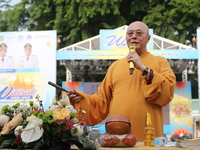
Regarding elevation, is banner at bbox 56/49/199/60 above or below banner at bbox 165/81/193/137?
above

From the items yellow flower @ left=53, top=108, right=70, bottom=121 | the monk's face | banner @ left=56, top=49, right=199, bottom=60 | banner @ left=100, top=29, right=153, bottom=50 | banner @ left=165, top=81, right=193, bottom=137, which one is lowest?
banner @ left=165, top=81, right=193, bottom=137

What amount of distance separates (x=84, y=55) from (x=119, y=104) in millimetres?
9064

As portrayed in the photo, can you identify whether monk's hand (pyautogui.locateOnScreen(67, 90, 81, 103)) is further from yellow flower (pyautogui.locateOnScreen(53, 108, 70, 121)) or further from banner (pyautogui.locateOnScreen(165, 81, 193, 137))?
banner (pyautogui.locateOnScreen(165, 81, 193, 137))

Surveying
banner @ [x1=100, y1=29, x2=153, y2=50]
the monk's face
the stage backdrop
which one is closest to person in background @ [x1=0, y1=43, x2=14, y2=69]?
the stage backdrop

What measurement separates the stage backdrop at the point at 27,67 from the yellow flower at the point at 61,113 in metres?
9.84

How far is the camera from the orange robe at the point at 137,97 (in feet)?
10.8

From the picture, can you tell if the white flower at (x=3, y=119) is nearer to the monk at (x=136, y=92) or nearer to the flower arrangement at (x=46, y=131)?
the flower arrangement at (x=46, y=131)

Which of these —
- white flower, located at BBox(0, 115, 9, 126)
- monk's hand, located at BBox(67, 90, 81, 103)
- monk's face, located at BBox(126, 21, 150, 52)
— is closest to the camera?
white flower, located at BBox(0, 115, 9, 126)

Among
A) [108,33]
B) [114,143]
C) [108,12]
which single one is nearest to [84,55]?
[108,33]

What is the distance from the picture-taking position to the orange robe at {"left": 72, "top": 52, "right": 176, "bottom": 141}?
3.28 m

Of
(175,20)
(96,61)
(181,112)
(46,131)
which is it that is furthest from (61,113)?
(175,20)

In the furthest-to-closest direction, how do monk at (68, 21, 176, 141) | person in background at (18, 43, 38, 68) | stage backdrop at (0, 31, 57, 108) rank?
1. person in background at (18, 43, 38, 68)
2. stage backdrop at (0, 31, 57, 108)
3. monk at (68, 21, 176, 141)

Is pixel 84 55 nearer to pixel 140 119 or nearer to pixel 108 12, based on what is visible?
pixel 108 12

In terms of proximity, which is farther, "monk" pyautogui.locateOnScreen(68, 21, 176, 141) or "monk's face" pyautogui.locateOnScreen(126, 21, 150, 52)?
"monk's face" pyautogui.locateOnScreen(126, 21, 150, 52)
